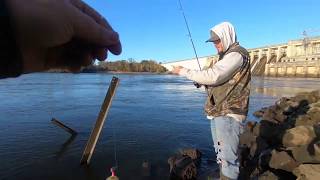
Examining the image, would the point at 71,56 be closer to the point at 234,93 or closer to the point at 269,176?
the point at 234,93

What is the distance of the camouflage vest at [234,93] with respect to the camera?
16.7ft

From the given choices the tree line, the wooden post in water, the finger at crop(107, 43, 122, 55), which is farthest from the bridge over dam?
the finger at crop(107, 43, 122, 55)

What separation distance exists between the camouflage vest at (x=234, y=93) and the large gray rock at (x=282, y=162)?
2.25 metres

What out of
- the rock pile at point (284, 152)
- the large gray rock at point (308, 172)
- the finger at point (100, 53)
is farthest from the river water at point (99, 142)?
the finger at point (100, 53)

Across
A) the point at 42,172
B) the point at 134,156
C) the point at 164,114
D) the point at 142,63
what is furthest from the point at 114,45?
the point at 142,63

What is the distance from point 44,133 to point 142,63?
11983 centimetres

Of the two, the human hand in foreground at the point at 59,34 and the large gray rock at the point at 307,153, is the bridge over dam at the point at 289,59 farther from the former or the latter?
the human hand in foreground at the point at 59,34

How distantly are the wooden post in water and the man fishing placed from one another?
3.38 meters

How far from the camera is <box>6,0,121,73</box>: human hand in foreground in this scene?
2.88 ft

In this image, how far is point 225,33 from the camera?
5.07 m

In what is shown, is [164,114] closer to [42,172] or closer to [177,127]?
[177,127]

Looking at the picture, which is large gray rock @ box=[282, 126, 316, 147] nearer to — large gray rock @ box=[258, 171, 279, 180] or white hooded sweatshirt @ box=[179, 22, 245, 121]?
large gray rock @ box=[258, 171, 279, 180]

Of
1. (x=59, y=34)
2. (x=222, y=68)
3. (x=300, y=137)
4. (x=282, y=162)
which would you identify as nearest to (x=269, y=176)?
(x=282, y=162)

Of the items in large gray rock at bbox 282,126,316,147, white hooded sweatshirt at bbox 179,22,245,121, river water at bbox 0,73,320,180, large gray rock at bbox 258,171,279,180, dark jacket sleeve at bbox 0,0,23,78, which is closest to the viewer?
dark jacket sleeve at bbox 0,0,23,78
